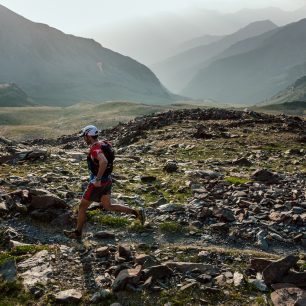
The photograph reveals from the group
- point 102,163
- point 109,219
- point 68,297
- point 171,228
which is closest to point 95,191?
point 102,163

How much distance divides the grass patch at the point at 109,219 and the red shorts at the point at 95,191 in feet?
5.23

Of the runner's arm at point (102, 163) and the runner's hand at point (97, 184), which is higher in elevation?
the runner's arm at point (102, 163)

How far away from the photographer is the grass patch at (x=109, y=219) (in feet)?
48.2

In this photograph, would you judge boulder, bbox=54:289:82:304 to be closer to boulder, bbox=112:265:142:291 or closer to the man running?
boulder, bbox=112:265:142:291

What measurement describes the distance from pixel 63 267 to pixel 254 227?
676 cm

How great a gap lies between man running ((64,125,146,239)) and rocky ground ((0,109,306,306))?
0.81 metres

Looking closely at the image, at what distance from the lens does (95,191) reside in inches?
522

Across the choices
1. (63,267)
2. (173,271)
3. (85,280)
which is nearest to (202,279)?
(173,271)

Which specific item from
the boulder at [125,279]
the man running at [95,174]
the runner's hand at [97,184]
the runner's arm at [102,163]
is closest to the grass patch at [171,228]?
the man running at [95,174]

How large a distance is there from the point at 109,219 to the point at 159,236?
1997 mm

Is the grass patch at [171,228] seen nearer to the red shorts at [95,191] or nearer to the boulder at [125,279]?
the red shorts at [95,191]

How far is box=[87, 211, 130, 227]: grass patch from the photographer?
1469 cm

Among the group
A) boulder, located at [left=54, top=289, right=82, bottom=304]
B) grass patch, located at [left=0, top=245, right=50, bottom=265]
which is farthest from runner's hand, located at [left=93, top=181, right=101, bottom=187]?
boulder, located at [left=54, top=289, right=82, bottom=304]

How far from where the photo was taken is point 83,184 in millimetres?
19484
